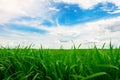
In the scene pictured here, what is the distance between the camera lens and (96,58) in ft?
13.2

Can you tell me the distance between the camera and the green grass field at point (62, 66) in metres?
3.72

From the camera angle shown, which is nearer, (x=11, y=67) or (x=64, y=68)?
(x=64, y=68)

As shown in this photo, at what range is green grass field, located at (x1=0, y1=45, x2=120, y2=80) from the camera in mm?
3719

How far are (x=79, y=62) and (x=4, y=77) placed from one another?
145cm

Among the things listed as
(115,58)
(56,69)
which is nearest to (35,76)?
(56,69)

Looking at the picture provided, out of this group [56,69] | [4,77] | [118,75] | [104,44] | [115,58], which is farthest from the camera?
[4,77]

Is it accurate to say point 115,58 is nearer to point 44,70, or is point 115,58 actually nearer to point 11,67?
point 44,70

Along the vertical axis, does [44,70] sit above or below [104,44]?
below

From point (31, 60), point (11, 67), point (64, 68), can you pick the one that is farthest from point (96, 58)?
point (11, 67)

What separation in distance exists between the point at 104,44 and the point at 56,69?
0.93 metres

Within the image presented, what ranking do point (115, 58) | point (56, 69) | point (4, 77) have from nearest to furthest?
1. point (115, 58)
2. point (56, 69)
3. point (4, 77)

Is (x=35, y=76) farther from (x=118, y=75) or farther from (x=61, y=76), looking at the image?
(x=118, y=75)

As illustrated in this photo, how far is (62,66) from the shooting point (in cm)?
424

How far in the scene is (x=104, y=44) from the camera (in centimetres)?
454
